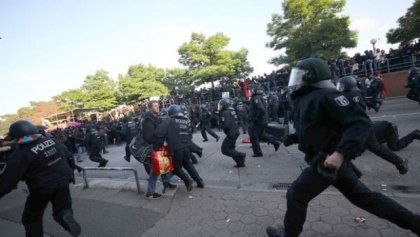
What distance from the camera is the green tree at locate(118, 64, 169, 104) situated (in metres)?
39.5

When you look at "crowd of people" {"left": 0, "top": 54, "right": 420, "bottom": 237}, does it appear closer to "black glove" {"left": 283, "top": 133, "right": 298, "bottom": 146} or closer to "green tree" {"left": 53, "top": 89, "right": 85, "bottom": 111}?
"black glove" {"left": 283, "top": 133, "right": 298, "bottom": 146}

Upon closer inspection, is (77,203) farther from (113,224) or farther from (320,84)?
(320,84)

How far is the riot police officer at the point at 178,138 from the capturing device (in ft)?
17.6

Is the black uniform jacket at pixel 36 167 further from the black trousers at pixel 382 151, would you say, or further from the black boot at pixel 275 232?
the black trousers at pixel 382 151

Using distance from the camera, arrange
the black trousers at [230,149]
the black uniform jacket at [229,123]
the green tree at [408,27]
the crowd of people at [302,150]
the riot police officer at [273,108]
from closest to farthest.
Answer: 1. the crowd of people at [302,150]
2. the black trousers at [230,149]
3. the black uniform jacket at [229,123]
4. the riot police officer at [273,108]
5. the green tree at [408,27]

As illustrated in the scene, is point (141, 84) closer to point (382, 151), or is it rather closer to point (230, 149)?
point (230, 149)

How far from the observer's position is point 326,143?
2.57 metres

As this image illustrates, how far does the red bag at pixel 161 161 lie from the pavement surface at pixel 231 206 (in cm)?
51

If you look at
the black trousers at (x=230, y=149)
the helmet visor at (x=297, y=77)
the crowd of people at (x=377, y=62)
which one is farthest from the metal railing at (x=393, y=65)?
the helmet visor at (x=297, y=77)

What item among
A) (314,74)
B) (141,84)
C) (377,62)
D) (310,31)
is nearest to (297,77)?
(314,74)

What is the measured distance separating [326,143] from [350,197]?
67 cm

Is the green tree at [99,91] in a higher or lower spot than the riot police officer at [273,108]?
higher

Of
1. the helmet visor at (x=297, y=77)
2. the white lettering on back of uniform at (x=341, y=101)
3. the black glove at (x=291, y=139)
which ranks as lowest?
the black glove at (x=291, y=139)

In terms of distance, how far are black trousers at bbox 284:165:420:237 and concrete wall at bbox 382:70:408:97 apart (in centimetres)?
1765
